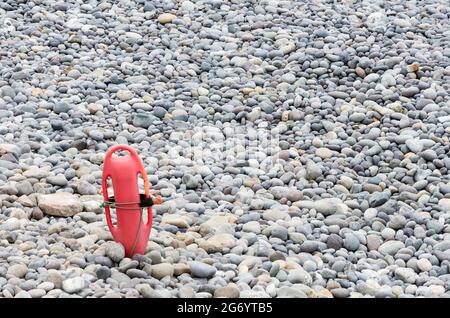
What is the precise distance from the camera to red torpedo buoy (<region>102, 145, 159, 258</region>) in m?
3.80

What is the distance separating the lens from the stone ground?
3873 millimetres

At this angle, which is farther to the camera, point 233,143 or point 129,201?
point 233,143

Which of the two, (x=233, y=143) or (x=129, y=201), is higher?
(x=233, y=143)

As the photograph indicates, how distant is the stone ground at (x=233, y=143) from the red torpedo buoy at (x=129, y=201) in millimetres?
89

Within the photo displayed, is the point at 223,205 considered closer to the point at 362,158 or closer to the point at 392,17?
the point at 362,158

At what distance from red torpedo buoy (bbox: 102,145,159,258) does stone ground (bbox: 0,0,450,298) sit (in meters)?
0.09

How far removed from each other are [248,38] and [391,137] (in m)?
1.79

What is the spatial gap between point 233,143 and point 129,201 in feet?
5.35

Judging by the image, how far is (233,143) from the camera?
210 inches

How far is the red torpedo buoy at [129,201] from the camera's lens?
12.5 ft

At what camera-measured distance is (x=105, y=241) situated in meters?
4.02

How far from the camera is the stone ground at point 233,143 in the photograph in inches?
152
